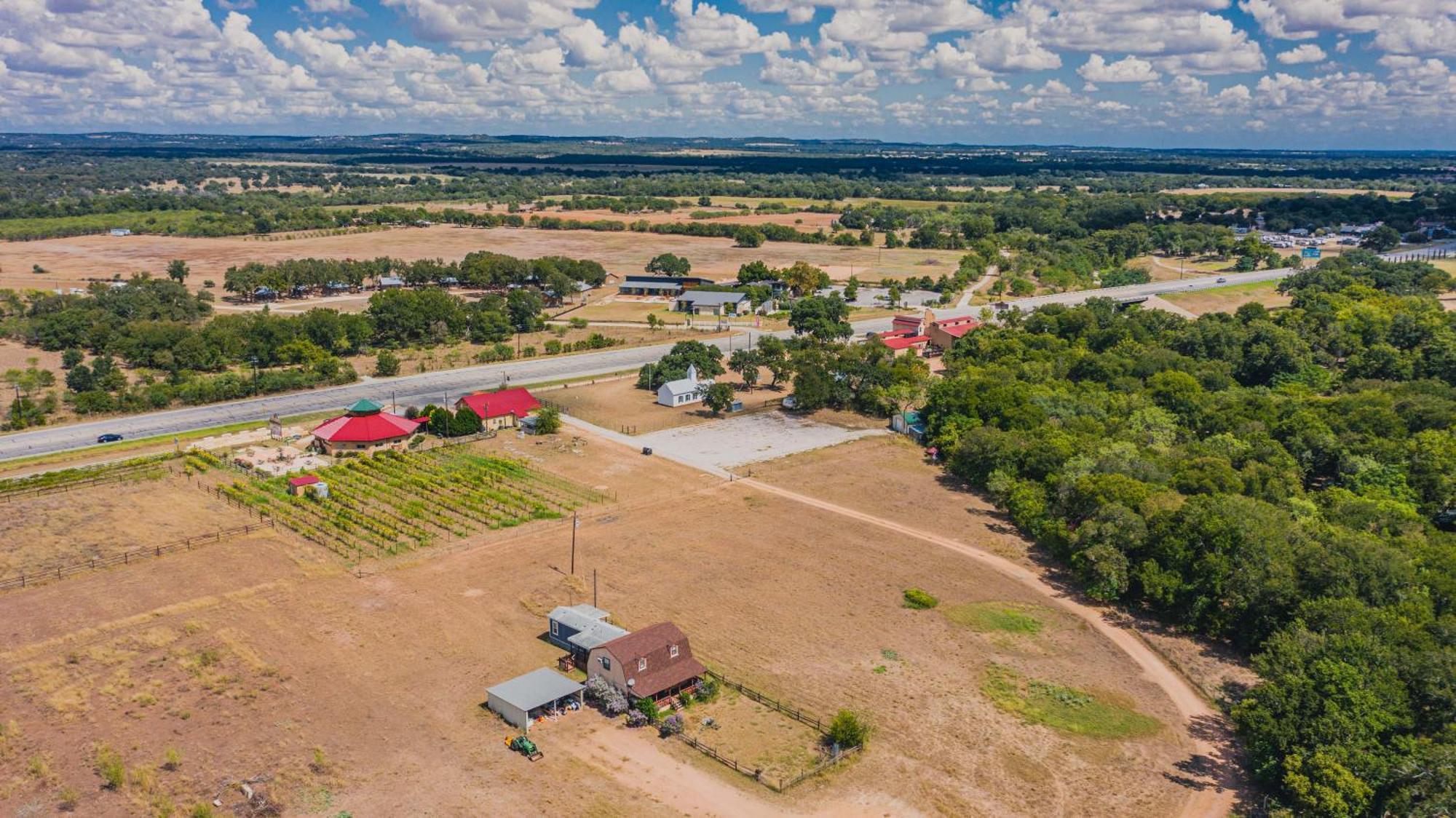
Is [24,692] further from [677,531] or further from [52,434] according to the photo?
[52,434]

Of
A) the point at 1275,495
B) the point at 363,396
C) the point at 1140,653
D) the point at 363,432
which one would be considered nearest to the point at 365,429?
the point at 363,432

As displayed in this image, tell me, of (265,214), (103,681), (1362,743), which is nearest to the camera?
(1362,743)

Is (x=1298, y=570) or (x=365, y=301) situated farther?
(x=365, y=301)

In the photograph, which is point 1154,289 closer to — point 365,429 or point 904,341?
point 904,341

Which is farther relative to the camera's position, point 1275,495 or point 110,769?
point 1275,495

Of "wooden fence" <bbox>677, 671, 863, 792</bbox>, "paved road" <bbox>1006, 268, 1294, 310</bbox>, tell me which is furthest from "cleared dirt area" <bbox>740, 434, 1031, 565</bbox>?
"paved road" <bbox>1006, 268, 1294, 310</bbox>

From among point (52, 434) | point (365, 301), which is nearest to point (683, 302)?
point (365, 301)

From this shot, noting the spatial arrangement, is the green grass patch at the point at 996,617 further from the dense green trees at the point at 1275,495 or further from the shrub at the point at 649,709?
the shrub at the point at 649,709

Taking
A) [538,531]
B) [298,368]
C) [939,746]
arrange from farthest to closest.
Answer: [298,368], [538,531], [939,746]

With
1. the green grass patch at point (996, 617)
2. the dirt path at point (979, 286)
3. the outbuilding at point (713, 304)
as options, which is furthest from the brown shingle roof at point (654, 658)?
the dirt path at point (979, 286)
